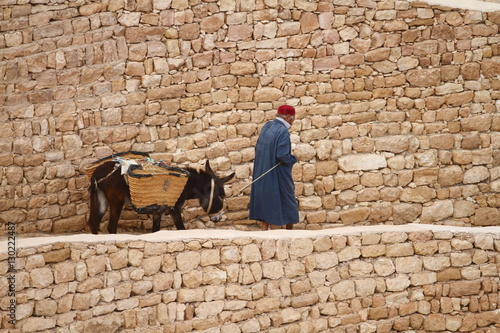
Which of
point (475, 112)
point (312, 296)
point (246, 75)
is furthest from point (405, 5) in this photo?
point (312, 296)

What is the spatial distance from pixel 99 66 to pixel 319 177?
3.21m

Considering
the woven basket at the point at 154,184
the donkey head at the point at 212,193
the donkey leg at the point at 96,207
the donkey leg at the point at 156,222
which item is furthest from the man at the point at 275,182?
the donkey leg at the point at 96,207

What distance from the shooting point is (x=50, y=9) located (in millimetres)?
8859

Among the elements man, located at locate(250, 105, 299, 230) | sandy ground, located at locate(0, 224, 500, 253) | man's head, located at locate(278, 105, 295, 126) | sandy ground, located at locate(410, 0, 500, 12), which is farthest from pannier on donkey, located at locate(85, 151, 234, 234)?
sandy ground, located at locate(410, 0, 500, 12)

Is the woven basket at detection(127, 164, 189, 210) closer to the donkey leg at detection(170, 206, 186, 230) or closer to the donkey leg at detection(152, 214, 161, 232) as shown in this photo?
the donkey leg at detection(170, 206, 186, 230)

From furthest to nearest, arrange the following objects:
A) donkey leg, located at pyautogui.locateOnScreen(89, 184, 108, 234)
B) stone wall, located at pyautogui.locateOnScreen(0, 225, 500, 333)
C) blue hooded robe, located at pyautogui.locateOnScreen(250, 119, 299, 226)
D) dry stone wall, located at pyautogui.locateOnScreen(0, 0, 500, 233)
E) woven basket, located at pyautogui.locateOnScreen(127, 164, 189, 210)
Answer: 1. dry stone wall, located at pyautogui.locateOnScreen(0, 0, 500, 233)
2. blue hooded robe, located at pyautogui.locateOnScreen(250, 119, 299, 226)
3. donkey leg, located at pyautogui.locateOnScreen(89, 184, 108, 234)
4. woven basket, located at pyautogui.locateOnScreen(127, 164, 189, 210)
5. stone wall, located at pyautogui.locateOnScreen(0, 225, 500, 333)

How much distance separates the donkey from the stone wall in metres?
0.89

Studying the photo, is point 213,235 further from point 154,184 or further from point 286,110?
point 286,110

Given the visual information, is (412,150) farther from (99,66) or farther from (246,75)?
(99,66)

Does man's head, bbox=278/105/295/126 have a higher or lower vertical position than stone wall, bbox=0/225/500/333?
Result: higher

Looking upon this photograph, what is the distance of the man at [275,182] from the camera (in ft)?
25.9

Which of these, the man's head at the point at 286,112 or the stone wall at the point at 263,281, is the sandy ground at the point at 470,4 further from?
the stone wall at the point at 263,281

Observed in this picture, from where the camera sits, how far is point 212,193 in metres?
7.99

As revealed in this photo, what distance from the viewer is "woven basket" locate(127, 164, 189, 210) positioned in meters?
7.30
